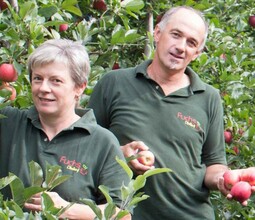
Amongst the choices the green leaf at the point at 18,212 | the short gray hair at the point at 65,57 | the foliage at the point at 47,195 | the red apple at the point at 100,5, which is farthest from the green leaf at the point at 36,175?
the red apple at the point at 100,5

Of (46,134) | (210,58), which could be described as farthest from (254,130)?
(46,134)

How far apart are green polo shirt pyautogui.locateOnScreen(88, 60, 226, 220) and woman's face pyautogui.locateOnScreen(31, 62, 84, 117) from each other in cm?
66

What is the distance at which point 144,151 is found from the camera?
3332 millimetres

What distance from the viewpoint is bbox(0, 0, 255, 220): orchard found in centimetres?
354

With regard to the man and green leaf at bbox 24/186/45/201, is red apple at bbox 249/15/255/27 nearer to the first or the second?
the man

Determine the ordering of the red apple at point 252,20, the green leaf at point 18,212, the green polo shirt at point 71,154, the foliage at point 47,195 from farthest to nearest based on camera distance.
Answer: the red apple at point 252,20, the green polo shirt at point 71,154, the foliage at point 47,195, the green leaf at point 18,212

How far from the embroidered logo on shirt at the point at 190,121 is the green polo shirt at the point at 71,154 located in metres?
0.68

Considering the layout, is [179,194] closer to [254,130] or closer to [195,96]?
[195,96]

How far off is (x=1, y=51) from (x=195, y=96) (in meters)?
0.88

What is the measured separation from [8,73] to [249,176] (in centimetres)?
112

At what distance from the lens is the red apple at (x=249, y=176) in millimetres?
3534

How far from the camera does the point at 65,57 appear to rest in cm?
294

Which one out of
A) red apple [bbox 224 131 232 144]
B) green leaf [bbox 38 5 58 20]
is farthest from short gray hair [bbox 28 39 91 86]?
red apple [bbox 224 131 232 144]

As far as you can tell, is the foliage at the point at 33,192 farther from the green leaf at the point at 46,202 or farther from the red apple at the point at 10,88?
the red apple at the point at 10,88
